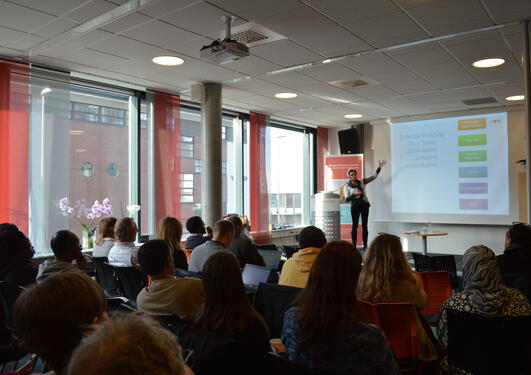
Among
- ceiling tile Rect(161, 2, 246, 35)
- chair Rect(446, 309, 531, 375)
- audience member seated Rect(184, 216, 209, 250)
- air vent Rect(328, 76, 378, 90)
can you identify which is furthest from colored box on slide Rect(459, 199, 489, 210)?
chair Rect(446, 309, 531, 375)

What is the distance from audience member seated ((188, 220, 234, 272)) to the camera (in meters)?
3.74

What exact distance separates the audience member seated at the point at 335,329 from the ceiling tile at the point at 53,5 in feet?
10.7

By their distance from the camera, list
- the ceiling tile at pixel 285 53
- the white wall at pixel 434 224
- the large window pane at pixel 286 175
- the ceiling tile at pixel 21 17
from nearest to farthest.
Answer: the ceiling tile at pixel 21 17 < the ceiling tile at pixel 285 53 < the white wall at pixel 434 224 < the large window pane at pixel 286 175

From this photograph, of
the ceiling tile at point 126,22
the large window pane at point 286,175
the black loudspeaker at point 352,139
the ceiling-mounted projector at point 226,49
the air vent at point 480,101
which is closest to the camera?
the ceiling tile at point 126,22

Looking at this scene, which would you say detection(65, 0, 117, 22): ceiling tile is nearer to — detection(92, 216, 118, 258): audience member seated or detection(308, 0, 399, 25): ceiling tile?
detection(308, 0, 399, 25): ceiling tile

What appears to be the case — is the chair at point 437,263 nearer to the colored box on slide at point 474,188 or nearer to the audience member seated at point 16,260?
the audience member seated at point 16,260

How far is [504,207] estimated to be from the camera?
862cm

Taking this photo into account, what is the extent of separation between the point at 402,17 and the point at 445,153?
5.67 meters

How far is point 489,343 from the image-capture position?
2121 millimetres

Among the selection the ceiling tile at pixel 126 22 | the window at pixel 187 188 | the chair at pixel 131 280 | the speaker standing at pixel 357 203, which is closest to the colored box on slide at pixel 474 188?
the speaker standing at pixel 357 203

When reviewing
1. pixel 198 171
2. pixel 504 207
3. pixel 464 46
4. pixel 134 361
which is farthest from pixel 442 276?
pixel 504 207

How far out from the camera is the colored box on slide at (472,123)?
8.80 meters

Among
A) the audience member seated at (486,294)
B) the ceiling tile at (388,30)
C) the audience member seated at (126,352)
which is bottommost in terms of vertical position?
the audience member seated at (486,294)

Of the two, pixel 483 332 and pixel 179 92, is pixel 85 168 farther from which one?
pixel 483 332
